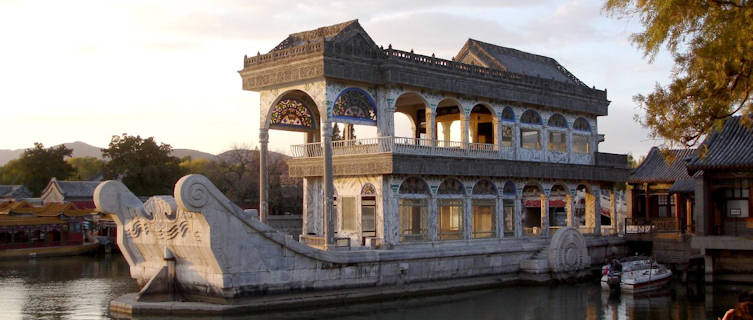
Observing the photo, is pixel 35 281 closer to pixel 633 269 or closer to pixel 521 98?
pixel 521 98

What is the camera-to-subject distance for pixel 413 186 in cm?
2594

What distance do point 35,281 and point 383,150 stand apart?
578 inches

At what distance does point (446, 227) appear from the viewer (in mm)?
27266

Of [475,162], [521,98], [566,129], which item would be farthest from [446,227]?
[566,129]

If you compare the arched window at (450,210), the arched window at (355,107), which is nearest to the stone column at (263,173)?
the arched window at (355,107)

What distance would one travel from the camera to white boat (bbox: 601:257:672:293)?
26.1 m

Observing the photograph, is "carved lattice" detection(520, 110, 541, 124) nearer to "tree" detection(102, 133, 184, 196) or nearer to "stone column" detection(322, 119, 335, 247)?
"stone column" detection(322, 119, 335, 247)

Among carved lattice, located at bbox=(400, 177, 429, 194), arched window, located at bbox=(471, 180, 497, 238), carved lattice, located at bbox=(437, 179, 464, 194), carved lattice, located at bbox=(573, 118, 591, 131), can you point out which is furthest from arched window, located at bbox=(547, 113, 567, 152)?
carved lattice, located at bbox=(400, 177, 429, 194)

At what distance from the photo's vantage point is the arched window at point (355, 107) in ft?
79.7

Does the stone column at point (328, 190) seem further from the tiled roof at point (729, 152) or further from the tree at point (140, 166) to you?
the tree at point (140, 166)

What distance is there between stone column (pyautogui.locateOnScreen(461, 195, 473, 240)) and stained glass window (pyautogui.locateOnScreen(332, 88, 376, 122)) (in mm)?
4702

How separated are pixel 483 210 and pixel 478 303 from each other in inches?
227

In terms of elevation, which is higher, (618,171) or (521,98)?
(521,98)

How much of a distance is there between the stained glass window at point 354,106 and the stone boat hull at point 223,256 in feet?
13.6
